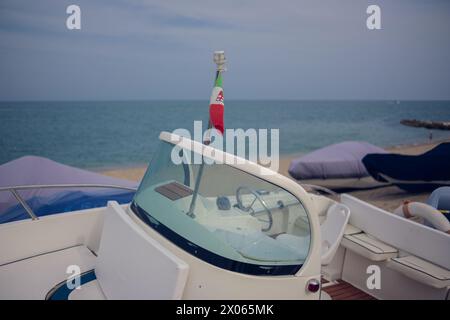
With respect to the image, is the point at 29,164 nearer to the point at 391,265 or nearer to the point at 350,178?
the point at 391,265

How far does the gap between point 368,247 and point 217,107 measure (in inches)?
89.5

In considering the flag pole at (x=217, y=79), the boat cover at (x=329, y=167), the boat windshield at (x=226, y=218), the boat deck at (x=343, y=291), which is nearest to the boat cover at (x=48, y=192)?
the boat deck at (x=343, y=291)

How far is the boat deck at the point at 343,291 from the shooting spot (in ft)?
12.9

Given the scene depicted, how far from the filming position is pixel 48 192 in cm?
579

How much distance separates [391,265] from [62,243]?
2.96 metres

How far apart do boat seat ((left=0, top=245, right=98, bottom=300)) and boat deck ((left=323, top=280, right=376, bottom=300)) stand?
2.30 meters

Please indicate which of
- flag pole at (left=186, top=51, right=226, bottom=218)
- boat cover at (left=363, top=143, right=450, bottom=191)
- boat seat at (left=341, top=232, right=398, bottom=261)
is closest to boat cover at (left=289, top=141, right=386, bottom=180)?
boat cover at (left=363, top=143, right=450, bottom=191)

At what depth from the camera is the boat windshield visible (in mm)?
2334

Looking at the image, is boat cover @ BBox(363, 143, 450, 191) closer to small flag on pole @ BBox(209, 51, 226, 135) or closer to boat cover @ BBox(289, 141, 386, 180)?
boat cover @ BBox(289, 141, 386, 180)

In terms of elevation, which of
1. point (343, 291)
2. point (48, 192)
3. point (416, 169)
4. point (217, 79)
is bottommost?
point (416, 169)

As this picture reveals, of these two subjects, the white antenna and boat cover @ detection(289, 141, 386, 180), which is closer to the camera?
the white antenna

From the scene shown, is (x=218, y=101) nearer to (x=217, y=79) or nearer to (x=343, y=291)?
(x=217, y=79)

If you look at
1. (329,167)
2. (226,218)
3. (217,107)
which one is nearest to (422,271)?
(226,218)

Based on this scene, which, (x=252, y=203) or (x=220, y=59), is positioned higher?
(x=220, y=59)
